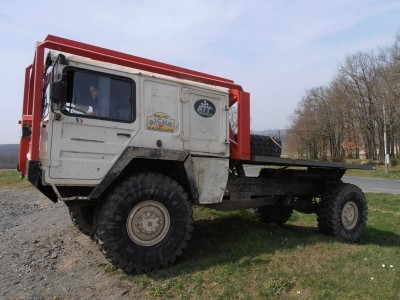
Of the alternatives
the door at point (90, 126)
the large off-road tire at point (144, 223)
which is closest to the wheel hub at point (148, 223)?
the large off-road tire at point (144, 223)

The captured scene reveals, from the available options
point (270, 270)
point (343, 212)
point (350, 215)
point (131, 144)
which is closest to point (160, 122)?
point (131, 144)

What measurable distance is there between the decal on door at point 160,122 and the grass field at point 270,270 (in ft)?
6.23

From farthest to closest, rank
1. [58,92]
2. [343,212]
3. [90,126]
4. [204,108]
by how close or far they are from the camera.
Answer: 1. [343,212]
2. [204,108]
3. [90,126]
4. [58,92]

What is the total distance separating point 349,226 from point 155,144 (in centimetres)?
467

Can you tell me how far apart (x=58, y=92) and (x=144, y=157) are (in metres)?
1.37

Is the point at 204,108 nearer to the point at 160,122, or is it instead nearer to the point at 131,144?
the point at 160,122

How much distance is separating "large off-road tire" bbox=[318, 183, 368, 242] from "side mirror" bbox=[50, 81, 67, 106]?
5.35 metres

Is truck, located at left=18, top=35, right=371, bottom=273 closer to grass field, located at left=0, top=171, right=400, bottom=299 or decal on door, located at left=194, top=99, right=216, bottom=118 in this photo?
decal on door, located at left=194, top=99, right=216, bottom=118

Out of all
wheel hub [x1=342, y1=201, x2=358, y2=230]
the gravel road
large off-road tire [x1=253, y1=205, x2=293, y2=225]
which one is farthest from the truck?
wheel hub [x1=342, y1=201, x2=358, y2=230]

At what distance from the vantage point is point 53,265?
587cm

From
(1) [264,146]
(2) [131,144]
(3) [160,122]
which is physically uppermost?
(3) [160,122]

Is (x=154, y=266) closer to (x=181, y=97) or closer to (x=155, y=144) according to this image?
(x=155, y=144)

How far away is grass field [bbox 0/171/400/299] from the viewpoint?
15.6ft

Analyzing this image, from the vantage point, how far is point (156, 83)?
5680mm
